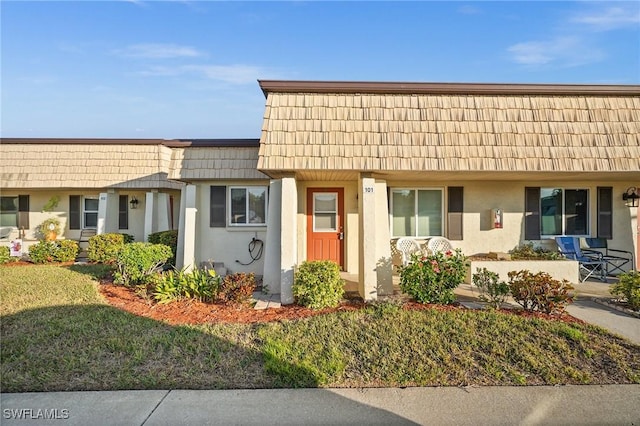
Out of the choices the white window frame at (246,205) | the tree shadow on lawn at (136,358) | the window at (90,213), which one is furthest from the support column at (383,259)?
the window at (90,213)

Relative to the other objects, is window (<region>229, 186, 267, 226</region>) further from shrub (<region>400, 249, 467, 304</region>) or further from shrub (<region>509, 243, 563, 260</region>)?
shrub (<region>509, 243, 563, 260</region>)

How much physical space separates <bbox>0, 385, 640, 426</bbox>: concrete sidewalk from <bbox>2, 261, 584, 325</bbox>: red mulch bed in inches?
75.5

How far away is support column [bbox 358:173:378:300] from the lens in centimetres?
702

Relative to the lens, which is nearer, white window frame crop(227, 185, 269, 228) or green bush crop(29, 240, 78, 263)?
white window frame crop(227, 185, 269, 228)

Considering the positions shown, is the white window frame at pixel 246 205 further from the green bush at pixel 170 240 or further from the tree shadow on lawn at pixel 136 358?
the tree shadow on lawn at pixel 136 358

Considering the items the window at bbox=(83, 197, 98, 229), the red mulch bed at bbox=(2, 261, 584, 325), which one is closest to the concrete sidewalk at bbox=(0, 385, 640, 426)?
the red mulch bed at bbox=(2, 261, 584, 325)

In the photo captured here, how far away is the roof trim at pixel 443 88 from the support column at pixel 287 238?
1911 mm

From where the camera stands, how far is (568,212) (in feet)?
32.0

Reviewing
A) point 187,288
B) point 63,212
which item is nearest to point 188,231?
point 187,288

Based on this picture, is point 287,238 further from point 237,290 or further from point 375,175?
point 375,175

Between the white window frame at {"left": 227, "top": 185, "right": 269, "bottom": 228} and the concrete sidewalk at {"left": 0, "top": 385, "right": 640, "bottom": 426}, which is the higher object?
the white window frame at {"left": 227, "top": 185, "right": 269, "bottom": 228}

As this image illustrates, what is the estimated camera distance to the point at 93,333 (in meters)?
5.37

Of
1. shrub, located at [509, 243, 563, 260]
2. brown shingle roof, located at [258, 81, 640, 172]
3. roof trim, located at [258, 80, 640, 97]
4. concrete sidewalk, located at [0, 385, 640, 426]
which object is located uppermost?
roof trim, located at [258, 80, 640, 97]

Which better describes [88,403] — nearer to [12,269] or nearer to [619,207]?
[12,269]
